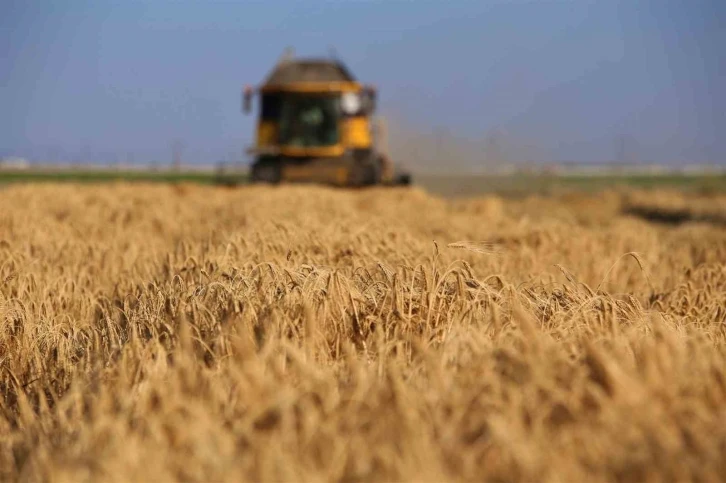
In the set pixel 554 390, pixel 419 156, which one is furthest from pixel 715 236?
pixel 419 156

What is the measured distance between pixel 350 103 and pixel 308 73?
1.58m

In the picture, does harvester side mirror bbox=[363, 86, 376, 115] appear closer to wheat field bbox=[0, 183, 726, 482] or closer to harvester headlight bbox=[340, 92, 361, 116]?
harvester headlight bbox=[340, 92, 361, 116]

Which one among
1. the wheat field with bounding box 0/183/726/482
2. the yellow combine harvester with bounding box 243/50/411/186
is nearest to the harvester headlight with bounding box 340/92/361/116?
the yellow combine harvester with bounding box 243/50/411/186

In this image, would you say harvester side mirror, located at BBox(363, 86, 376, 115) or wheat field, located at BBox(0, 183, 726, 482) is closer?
wheat field, located at BBox(0, 183, 726, 482)

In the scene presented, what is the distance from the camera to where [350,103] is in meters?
25.8

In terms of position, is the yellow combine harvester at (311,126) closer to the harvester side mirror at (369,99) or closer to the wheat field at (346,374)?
the harvester side mirror at (369,99)

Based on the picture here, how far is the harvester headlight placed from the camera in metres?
25.8

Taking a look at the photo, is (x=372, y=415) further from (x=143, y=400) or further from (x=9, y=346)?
(x=9, y=346)

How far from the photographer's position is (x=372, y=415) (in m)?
3.32

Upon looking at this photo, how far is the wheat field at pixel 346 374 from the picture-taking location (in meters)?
2.98

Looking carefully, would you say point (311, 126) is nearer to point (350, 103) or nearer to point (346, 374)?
point (350, 103)

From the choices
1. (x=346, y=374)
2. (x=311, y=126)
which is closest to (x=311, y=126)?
(x=311, y=126)

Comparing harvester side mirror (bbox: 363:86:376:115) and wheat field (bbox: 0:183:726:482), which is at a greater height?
harvester side mirror (bbox: 363:86:376:115)

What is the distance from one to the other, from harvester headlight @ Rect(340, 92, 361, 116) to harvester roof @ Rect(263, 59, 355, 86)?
0.91m
